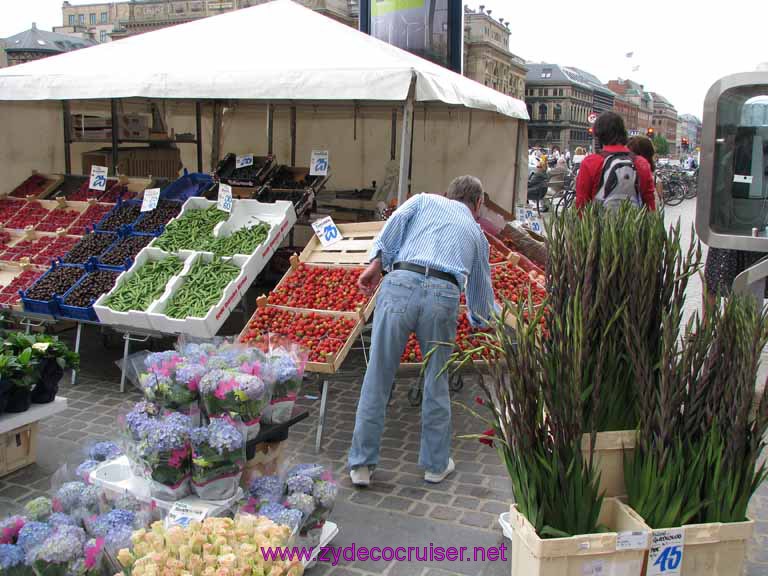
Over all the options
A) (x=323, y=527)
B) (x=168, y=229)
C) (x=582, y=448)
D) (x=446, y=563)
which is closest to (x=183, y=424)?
(x=323, y=527)

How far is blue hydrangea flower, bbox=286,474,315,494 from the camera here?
3182mm

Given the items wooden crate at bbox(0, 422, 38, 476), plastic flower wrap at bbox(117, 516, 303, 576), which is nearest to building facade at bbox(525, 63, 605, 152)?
wooden crate at bbox(0, 422, 38, 476)

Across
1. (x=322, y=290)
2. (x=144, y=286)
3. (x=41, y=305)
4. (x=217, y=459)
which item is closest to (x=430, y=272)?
(x=217, y=459)

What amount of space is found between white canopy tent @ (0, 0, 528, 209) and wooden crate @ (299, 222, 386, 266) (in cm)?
58

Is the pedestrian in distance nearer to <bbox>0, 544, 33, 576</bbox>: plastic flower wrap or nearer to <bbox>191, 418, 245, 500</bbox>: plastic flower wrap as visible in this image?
<bbox>191, 418, 245, 500</bbox>: plastic flower wrap

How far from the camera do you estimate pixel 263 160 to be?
26.7ft

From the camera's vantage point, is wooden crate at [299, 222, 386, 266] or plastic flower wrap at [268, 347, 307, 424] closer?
plastic flower wrap at [268, 347, 307, 424]

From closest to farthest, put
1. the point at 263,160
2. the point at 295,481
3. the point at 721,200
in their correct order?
1. the point at 295,481
2. the point at 721,200
3. the point at 263,160

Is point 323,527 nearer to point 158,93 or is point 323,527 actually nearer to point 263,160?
point 158,93

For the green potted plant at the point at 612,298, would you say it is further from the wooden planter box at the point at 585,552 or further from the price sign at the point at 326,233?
the price sign at the point at 326,233

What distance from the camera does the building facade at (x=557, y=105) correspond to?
372 feet

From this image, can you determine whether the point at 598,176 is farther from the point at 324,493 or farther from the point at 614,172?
the point at 324,493

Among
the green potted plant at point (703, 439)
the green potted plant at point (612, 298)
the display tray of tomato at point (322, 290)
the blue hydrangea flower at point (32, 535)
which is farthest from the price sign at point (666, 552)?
the display tray of tomato at point (322, 290)

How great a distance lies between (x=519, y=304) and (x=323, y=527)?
1644mm
